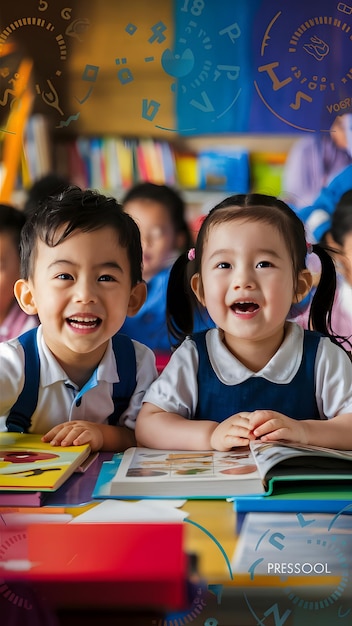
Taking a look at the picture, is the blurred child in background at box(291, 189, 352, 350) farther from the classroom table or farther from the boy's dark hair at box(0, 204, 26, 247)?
the classroom table

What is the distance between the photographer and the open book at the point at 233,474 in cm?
92

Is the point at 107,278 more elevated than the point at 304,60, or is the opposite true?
the point at 304,60

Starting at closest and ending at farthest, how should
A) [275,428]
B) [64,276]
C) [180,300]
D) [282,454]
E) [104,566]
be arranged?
[104,566], [282,454], [275,428], [64,276], [180,300]

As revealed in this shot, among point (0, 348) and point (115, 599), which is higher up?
point (0, 348)

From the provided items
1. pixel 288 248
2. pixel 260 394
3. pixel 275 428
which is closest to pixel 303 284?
pixel 288 248

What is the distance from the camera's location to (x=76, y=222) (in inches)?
47.5

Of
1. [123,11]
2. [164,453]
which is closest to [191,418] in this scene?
[164,453]

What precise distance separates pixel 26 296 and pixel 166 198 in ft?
1.08

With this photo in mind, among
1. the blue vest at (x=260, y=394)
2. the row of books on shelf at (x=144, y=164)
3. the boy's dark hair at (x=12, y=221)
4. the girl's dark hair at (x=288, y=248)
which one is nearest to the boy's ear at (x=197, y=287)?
the girl's dark hair at (x=288, y=248)

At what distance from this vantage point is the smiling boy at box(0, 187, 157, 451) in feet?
3.92

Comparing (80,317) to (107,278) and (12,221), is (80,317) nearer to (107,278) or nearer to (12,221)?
(107,278)

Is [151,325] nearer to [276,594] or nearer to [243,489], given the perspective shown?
[243,489]

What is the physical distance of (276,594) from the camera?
31.3 inches

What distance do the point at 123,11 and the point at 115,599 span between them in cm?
97
